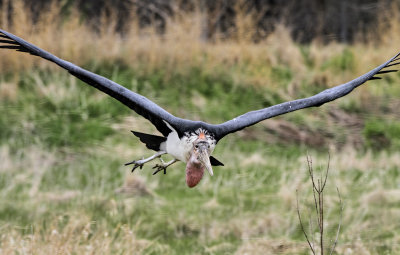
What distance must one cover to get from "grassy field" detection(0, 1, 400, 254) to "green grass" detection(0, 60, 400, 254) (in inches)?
0.6

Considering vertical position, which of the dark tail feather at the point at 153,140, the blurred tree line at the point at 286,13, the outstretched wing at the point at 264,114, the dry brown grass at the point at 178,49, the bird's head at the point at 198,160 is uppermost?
the blurred tree line at the point at 286,13

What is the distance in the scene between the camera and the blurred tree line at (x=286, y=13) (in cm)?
1176

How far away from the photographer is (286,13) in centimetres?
1268

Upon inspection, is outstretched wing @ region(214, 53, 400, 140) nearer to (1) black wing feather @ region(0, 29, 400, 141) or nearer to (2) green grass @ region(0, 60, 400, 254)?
(1) black wing feather @ region(0, 29, 400, 141)

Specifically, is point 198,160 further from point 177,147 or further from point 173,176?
point 173,176

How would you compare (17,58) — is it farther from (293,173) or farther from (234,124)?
(234,124)

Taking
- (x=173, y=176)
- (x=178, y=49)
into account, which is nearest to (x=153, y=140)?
(x=173, y=176)

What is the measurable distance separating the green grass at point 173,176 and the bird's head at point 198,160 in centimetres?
75

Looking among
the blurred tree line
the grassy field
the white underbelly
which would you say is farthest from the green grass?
the blurred tree line

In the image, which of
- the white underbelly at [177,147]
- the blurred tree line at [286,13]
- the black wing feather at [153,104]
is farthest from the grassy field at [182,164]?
the blurred tree line at [286,13]

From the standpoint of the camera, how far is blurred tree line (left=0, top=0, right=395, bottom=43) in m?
11.8

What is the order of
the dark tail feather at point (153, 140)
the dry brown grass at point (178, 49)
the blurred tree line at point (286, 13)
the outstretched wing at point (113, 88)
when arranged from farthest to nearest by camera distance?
the blurred tree line at point (286, 13) < the dry brown grass at point (178, 49) < the dark tail feather at point (153, 140) < the outstretched wing at point (113, 88)

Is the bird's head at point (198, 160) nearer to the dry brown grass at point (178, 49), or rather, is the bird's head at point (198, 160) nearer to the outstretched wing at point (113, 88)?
the outstretched wing at point (113, 88)

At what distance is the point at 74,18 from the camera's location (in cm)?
877
